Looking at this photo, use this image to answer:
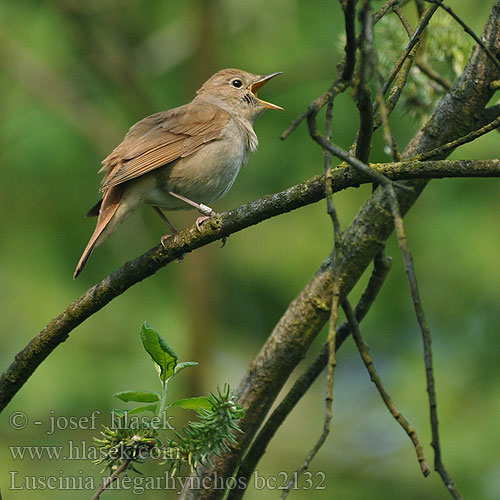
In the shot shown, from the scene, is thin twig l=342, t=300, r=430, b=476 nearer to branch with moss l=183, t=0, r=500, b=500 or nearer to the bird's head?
branch with moss l=183, t=0, r=500, b=500

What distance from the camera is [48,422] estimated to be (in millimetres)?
7133

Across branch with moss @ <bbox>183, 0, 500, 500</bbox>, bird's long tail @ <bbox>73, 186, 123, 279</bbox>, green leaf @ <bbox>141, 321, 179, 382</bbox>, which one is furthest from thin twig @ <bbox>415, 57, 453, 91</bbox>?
green leaf @ <bbox>141, 321, 179, 382</bbox>

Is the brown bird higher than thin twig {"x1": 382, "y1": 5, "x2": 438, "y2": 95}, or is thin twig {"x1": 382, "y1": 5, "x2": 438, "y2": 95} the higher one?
the brown bird

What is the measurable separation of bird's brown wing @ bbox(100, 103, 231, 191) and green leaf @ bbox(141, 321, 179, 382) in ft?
7.81

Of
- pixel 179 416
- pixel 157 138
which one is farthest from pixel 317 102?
pixel 179 416

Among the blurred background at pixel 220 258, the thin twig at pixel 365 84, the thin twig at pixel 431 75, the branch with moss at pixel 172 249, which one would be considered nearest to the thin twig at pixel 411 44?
the thin twig at pixel 365 84

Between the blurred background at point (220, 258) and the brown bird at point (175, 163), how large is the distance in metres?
2.08

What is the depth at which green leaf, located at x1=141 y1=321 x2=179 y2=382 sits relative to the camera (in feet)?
7.80

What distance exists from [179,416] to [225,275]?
2.26m

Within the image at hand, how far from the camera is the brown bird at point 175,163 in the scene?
4832mm

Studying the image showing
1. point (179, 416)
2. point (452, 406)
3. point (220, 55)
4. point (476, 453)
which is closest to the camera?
point (476, 453)

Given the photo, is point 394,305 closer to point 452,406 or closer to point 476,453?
point 452,406

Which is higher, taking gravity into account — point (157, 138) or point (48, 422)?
point (157, 138)

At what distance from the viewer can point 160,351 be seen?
7.91 ft
